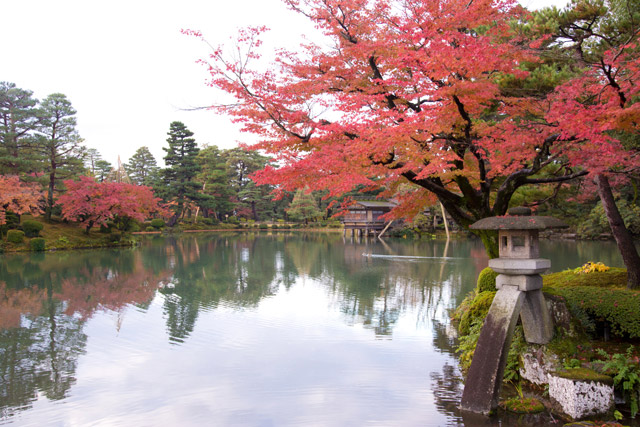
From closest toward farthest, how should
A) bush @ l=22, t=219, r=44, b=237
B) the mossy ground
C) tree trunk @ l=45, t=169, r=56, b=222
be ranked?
the mossy ground < bush @ l=22, t=219, r=44, b=237 < tree trunk @ l=45, t=169, r=56, b=222

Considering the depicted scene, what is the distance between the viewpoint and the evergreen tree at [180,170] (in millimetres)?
35469

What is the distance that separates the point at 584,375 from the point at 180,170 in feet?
115

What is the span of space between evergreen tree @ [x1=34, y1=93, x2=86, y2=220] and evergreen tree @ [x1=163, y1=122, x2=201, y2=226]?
1179 cm

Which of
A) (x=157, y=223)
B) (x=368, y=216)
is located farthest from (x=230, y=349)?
(x=157, y=223)

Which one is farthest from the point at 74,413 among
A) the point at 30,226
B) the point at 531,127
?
the point at 30,226

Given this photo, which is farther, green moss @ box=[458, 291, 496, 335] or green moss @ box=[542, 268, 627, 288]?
green moss @ box=[542, 268, 627, 288]

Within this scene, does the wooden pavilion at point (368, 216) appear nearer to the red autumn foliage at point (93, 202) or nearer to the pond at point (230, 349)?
the red autumn foliage at point (93, 202)

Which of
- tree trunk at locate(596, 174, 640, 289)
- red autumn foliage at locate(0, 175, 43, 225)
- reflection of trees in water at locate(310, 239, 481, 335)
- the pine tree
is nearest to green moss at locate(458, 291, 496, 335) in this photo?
reflection of trees in water at locate(310, 239, 481, 335)

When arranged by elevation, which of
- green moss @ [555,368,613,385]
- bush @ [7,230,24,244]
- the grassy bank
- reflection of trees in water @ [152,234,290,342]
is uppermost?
bush @ [7,230,24,244]

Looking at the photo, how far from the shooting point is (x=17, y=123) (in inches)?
882

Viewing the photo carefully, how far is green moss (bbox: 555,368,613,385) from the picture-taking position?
358 centimetres

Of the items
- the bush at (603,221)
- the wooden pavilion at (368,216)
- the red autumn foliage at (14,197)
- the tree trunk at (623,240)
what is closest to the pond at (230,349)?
the tree trunk at (623,240)

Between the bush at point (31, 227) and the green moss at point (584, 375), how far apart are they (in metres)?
23.0

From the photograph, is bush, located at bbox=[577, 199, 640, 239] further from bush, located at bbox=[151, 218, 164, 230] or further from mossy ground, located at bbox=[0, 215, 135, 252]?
bush, located at bbox=[151, 218, 164, 230]
